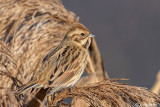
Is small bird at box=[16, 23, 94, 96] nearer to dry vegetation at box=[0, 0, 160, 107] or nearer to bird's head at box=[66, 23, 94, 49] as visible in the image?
bird's head at box=[66, 23, 94, 49]

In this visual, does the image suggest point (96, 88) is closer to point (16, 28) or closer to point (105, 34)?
point (16, 28)

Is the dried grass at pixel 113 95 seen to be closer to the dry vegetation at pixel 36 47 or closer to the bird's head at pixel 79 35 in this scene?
the dry vegetation at pixel 36 47

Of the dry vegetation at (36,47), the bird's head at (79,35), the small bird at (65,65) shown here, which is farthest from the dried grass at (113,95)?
the bird's head at (79,35)

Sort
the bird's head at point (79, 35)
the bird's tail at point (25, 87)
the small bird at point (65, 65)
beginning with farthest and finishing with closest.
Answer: the bird's head at point (79, 35), the small bird at point (65, 65), the bird's tail at point (25, 87)

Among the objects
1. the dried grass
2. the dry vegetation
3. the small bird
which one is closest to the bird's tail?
the small bird

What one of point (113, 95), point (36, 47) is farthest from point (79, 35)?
point (113, 95)

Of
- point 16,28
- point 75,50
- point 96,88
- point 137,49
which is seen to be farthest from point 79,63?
point 137,49
